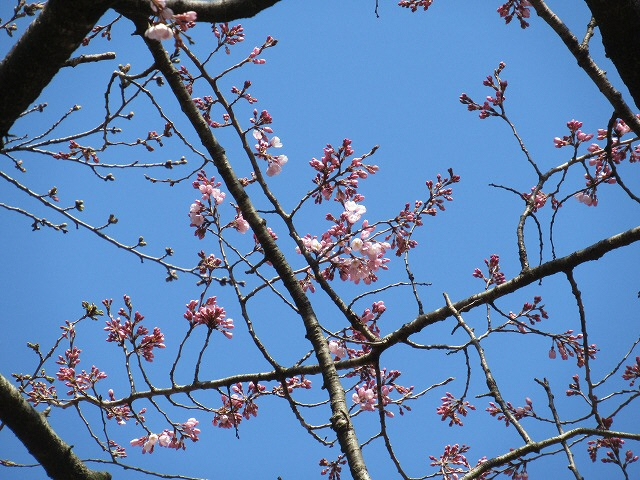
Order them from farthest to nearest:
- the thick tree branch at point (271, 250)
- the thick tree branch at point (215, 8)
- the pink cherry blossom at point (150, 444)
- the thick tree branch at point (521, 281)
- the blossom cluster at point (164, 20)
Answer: the pink cherry blossom at point (150, 444)
the thick tree branch at point (521, 281)
the thick tree branch at point (271, 250)
the thick tree branch at point (215, 8)
the blossom cluster at point (164, 20)

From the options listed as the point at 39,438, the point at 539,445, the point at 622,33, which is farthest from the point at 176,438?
the point at 622,33

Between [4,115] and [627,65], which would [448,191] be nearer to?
[627,65]

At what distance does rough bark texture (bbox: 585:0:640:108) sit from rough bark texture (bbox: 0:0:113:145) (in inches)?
79.1

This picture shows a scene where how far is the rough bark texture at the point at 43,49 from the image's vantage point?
76.0 inches

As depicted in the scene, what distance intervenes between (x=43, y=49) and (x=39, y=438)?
1.94 m

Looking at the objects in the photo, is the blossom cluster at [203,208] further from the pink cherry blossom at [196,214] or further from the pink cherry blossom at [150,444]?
the pink cherry blossom at [150,444]

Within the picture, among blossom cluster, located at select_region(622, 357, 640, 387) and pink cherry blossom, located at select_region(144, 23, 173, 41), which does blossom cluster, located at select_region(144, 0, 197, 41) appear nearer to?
pink cherry blossom, located at select_region(144, 23, 173, 41)

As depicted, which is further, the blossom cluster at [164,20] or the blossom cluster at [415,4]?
the blossom cluster at [415,4]

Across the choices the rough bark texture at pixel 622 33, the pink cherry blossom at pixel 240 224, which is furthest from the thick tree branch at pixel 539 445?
the pink cherry blossom at pixel 240 224

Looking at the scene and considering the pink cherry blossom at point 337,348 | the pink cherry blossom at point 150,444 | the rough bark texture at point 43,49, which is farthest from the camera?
the pink cherry blossom at point 150,444

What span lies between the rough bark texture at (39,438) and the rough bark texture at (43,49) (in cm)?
141

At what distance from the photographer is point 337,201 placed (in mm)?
3590

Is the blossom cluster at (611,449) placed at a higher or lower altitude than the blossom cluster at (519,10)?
lower

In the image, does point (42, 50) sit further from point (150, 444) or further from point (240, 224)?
point (150, 444)
